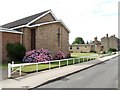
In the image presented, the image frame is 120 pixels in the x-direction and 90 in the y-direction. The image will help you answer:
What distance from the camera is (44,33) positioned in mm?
32500

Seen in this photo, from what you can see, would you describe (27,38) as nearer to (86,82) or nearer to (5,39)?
(5,39)

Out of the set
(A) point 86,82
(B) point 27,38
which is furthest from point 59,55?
(A) point 86,82

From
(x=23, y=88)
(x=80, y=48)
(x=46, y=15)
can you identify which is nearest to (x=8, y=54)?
(x=46, y=15)

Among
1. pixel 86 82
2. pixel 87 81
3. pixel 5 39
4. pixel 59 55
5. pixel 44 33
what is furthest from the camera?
pixel 59 55

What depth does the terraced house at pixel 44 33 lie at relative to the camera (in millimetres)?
30797

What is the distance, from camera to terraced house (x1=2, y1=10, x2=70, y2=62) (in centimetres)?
3080

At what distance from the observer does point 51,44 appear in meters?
34.0

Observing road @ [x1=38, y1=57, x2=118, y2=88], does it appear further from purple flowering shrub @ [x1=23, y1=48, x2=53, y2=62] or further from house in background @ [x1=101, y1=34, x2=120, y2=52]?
house in background @ [x1=101, y1=34, x2=120, y2=52]

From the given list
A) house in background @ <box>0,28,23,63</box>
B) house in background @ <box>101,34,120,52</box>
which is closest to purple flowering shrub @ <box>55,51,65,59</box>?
house in background @ <box>0,28,23,63</box>

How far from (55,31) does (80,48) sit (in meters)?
64.0

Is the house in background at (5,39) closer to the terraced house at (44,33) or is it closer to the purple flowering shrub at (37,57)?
the terraced house at (44,33)

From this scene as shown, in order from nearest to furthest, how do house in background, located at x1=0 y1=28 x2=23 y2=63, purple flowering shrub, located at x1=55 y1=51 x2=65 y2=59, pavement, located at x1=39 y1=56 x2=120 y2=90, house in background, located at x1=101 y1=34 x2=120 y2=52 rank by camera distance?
pavement, located at x1=39 y1=56 x2=120 y2=90, house in background, located at x1=0 y1=28 x2=23 y2=63, purple flowering shrub, located at x1=55 y1=51 x2=65 y2=59, house in background, located at x1=101 y1=34 x2=120 y2=52

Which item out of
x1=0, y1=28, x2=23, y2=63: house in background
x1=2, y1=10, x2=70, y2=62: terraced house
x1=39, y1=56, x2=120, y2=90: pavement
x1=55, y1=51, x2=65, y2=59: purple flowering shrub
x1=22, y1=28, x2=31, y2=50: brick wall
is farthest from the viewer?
x1=55, y1=51, x2=65, y2=59: purple flowering shrub

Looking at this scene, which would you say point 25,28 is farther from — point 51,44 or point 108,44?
point 108,44
